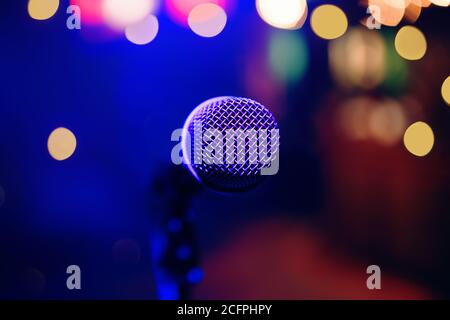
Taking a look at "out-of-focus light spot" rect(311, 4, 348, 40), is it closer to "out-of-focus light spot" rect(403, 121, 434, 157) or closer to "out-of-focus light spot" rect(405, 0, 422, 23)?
"out-of-focus light spot" rect(405, 0, 422, 23)

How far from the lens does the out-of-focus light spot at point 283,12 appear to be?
1379 mm

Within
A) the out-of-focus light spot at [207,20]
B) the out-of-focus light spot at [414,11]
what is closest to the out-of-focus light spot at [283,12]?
the out-of-focus light spot at [207,20]

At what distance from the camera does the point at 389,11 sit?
1.42 m

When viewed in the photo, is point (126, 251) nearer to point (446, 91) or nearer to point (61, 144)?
point (61, 144)

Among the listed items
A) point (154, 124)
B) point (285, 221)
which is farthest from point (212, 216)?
point (154, 124)

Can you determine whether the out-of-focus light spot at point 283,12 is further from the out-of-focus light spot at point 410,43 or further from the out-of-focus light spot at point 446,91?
the out-of-focus light spot at point 446,91

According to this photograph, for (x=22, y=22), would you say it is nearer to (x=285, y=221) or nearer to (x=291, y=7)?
(x=291, y=7)

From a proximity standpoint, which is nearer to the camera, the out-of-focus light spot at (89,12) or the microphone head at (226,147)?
the microphone head at (226,147)

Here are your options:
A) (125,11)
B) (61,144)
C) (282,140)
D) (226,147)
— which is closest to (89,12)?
(125,11)

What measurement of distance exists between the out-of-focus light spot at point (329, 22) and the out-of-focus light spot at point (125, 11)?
19.0 inches

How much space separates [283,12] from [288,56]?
0.13 metres

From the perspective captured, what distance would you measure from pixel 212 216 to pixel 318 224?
32 centimetres

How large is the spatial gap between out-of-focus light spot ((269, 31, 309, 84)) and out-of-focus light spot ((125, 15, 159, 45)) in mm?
350

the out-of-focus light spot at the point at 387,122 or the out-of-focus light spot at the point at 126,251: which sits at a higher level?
the out-of-focus light spot at the point at 387,122
